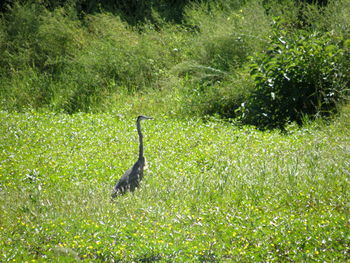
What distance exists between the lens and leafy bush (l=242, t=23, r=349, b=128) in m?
10.8

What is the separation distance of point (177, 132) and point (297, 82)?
106 inches

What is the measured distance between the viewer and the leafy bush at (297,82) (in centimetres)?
1075

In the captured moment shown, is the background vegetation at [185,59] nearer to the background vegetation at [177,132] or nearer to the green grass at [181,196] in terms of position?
the background vegetation at [177,132]

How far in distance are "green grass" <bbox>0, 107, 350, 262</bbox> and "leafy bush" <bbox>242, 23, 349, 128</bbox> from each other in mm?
753

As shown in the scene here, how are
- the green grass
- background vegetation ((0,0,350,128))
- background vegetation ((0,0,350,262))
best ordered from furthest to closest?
background vegetation ((0,0,350,128)) < background vegetation ((0,0,350,262)) < the green grass

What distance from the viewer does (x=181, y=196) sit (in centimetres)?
674

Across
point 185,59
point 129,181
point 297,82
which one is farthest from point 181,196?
point 185,59

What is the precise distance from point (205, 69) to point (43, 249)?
28.7ft

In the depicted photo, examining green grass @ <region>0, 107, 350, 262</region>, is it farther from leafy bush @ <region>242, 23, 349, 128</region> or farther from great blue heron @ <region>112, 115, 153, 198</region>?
leafy bush @ <region>242, 23, 349, 128</region>

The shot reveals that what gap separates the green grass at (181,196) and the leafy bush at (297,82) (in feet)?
2.47

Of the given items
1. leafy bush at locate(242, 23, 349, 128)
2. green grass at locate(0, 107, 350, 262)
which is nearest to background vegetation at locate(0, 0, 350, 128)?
leafy bush at locate(242, 23, 349, 128)

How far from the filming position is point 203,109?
12148 mm

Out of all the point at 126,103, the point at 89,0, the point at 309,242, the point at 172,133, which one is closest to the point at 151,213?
the point at 309,242

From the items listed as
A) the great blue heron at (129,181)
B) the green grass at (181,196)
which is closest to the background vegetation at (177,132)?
the green grass at (181,196)
